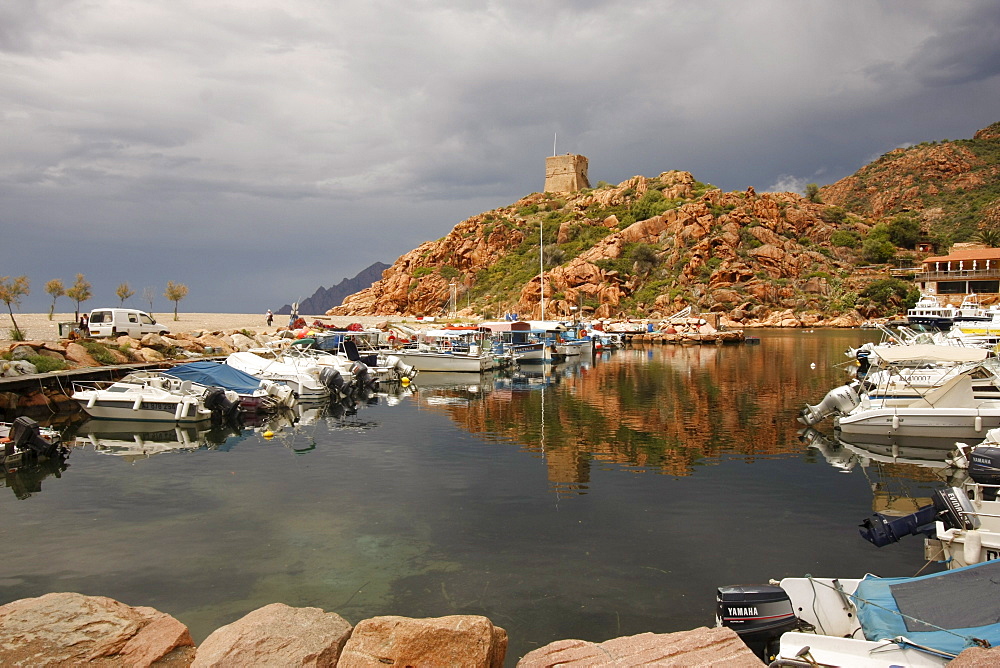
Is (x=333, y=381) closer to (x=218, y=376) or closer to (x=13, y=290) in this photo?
(x=218, y=376)

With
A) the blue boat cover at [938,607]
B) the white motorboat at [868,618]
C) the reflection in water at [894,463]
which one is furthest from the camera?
the reflection in water at [894,463]

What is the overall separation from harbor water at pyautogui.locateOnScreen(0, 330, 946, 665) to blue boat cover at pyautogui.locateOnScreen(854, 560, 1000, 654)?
2.19 metres

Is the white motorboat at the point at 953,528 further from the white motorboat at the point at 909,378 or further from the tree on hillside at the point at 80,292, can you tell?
the tree on hillside at the point at 80,292

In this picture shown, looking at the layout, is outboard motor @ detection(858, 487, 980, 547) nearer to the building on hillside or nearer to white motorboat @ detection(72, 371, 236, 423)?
white motorboat @ detection(72, 371, 236, 423)

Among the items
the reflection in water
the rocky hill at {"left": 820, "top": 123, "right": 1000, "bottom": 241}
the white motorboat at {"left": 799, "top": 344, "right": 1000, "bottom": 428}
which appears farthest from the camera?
the rocky hill at {"left": 820, "top": 123, "right": 1000, "bottom": 241}

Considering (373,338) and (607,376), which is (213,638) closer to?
(607,376)

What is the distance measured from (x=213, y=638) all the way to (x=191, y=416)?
2051 centimetres

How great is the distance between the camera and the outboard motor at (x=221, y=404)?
24500mm

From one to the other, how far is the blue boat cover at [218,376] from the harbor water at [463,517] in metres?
3.94

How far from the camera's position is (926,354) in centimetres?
2256

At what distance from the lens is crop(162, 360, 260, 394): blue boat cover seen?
88.5ft

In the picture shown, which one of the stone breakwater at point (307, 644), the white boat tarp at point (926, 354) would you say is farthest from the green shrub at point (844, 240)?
the stone breakwater at point (307, 644)

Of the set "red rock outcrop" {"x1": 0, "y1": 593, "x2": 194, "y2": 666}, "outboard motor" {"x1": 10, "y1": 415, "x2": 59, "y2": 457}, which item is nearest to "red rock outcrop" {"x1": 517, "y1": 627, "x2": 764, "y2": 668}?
"red rock outcrop" {"x1": 0, "y1": 593, "x2": 194, "y2": 666}

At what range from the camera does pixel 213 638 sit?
216 inches
